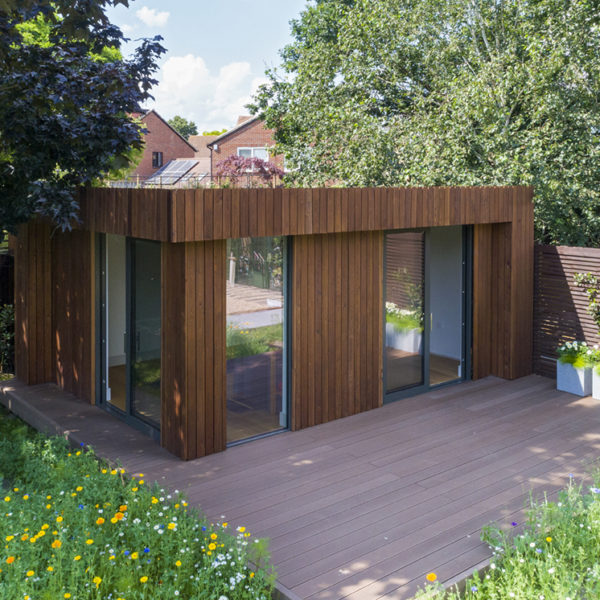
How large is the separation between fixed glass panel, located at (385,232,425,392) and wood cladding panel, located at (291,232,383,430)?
0.70 ft

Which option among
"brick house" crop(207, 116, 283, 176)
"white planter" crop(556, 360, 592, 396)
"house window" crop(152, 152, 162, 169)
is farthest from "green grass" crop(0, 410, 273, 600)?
"house window" crop(152, 152, 162, 169)

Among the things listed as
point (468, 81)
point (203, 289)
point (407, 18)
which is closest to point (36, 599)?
point (203, 289)

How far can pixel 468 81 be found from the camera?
40.9ft

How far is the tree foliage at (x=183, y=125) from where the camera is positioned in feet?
319

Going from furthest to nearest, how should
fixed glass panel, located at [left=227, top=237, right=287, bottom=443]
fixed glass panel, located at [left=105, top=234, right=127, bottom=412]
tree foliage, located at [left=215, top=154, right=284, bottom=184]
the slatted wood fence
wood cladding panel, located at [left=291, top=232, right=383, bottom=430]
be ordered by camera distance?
1. tree foliage, located at [left=215, top=154, right=284, bottom=184]
2. the slatted wood fence
3. fixed glass panel, located at [left=105, top=234, right=127, bottom=412]
4. wood cladding panel, located at [left=291, top=232, right=383, bottom=430]
5. fixed glass panel, located at [left=227, top=237, right=287, bottom=443]

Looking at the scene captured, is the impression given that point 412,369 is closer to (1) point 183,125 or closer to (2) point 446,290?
(2) point 446,290

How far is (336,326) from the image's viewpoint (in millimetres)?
7129

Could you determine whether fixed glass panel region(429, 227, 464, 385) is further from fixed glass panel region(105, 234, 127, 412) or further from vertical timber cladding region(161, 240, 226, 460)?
fixed glass panel region(105, 234, 127, 412)

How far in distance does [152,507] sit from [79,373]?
3352 mm

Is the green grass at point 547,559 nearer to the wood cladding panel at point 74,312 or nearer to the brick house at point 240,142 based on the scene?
the wood cladding panel at point 74,312

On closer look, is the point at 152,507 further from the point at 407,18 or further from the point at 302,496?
the point at 407,18

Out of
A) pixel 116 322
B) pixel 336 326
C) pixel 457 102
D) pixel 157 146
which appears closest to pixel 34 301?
pixel 116 322

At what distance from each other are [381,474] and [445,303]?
3048 mm

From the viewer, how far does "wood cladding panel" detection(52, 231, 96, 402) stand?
7.48m
